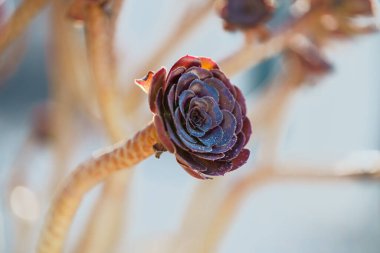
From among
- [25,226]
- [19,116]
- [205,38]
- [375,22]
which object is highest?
[19,116]

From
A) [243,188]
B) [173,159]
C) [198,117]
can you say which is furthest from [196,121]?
[173,159]

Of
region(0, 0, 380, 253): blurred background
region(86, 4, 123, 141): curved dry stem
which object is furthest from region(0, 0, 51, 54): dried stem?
region(0, 0, 380, 253): blurred background

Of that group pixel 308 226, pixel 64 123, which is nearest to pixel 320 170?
pixel 64 123

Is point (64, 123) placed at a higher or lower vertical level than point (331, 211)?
lower

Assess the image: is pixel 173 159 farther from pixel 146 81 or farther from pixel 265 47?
pixel 146 81

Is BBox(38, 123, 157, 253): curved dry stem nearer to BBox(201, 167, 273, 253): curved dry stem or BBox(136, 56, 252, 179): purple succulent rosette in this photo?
BBox(136, 56, 252, 179): purple succulent rosette

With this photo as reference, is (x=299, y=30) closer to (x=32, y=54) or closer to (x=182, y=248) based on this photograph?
(x=182, y=248)
